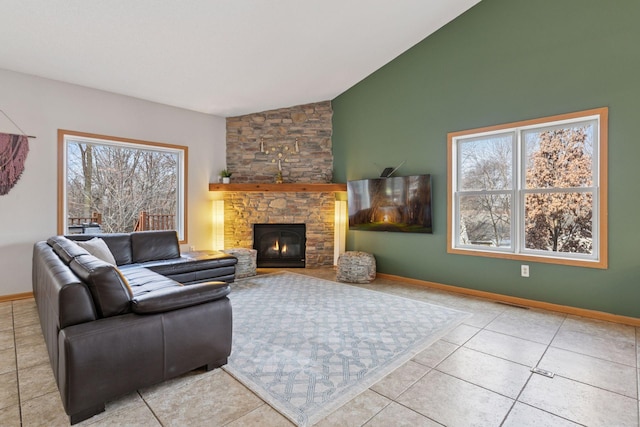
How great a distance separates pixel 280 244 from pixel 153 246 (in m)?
2.28

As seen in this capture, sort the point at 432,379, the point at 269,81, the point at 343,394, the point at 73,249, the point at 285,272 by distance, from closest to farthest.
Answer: the point at 343,394
the point at 432,379
the point at 73,249
the point at 269,81
the point at 285,272

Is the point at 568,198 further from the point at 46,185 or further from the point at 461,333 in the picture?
the point at 46,185

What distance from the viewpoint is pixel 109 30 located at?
3.38 meters

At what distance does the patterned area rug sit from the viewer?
2047 mm

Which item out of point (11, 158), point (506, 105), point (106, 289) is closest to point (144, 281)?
point (106, 289)

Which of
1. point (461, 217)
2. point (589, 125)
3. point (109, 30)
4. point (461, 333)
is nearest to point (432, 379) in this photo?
point (461, 333)

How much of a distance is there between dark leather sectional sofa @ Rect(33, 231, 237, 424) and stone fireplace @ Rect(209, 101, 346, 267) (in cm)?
363

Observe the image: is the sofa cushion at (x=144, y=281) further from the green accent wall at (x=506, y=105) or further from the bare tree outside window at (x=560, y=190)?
the bare tree outside window at (x=560, y=190)

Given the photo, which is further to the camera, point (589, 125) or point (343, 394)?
point (589, 125)

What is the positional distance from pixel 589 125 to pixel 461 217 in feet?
5.74

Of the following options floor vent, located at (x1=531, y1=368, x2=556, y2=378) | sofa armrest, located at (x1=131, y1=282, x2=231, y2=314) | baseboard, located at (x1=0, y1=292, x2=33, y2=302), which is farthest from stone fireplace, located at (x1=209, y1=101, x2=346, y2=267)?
floor vent, located at (x1=531, y1=368, x2=556, y2=378)

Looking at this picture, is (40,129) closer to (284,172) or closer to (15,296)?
(15,296)

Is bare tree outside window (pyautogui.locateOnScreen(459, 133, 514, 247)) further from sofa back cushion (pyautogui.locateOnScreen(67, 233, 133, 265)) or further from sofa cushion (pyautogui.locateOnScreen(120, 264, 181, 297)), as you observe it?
sofa back cushion (pyautogui.locateOnScreen(67, 233, 133, 265))

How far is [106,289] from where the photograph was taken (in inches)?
76.1
